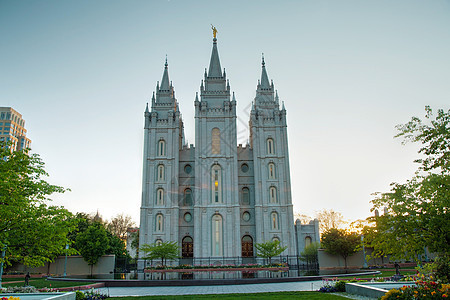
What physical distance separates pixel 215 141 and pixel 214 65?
11325 mm

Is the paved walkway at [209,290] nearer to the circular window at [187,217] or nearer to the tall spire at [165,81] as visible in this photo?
Answer: the circular window at [187,217]

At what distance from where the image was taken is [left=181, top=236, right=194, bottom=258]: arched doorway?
44084 millimetres

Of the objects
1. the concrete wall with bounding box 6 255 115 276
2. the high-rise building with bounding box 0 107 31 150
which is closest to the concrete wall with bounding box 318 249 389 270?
the concrete wall with bounding box 6 255 115 276

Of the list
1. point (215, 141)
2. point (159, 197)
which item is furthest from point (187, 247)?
point (215, 141)

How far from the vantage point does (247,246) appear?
4466 centimetres

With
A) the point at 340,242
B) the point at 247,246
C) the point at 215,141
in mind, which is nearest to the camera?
the point at 340,242

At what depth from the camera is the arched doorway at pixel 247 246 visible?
44250 millimetres

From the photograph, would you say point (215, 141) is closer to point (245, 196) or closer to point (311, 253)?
point (245, 196)

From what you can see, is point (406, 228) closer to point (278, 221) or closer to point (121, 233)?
point (278, 221)

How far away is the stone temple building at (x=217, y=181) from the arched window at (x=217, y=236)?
11cm

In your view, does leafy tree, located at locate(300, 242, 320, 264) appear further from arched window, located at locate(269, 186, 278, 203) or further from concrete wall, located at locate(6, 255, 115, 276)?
concrete wall, located at locate(6, 255, 115, 276)

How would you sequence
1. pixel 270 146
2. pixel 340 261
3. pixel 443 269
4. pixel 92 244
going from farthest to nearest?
pixel 270 146 → pixel 340 261 → pixel 92 244 → pixel 443 269

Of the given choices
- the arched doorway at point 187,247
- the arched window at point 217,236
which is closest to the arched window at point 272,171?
the arched window at point 217,236

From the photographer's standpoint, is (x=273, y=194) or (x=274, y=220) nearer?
(x=274, y=220)
